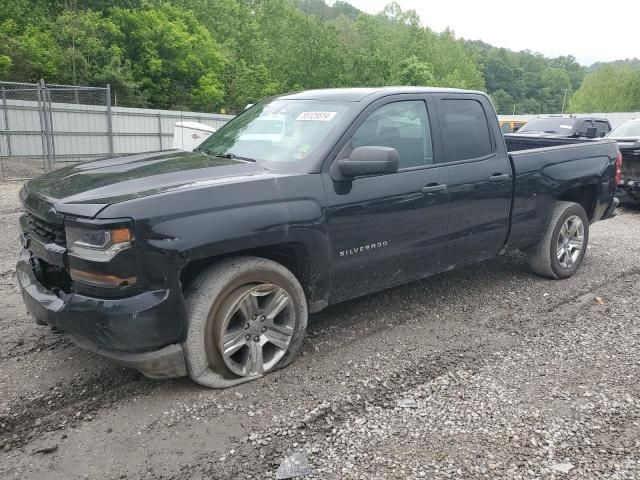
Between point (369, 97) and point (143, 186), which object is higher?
point (369, 97)

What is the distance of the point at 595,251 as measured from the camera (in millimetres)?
7176

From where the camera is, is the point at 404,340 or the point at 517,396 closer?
the point at 517,396

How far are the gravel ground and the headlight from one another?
0.94 meters

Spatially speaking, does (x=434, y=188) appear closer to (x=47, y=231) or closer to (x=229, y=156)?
(x=229, y=156)

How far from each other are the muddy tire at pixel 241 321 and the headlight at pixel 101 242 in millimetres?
521

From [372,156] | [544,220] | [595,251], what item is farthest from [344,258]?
[595,251]

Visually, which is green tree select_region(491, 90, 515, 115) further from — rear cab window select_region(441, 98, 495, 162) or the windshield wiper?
the windshield wiper

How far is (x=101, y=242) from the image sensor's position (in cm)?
292

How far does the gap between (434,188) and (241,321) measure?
189 centimetres

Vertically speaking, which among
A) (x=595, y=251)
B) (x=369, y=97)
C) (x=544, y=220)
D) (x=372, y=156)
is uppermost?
(x=369, y=97)

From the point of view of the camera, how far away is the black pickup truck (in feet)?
9.89

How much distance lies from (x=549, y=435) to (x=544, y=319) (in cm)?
189

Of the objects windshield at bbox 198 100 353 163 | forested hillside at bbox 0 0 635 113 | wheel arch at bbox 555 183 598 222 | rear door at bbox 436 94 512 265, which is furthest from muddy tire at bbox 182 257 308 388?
forested hillside at bbox 0 0 635 113

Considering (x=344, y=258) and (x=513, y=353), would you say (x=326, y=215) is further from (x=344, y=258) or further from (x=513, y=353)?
(x=513, y=353)
